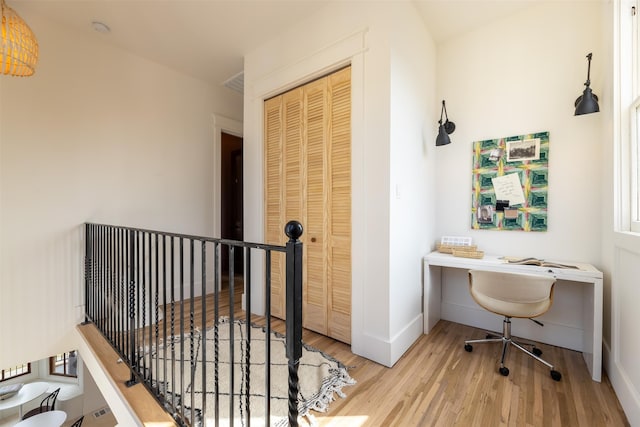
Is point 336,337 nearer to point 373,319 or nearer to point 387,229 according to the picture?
point 373,319

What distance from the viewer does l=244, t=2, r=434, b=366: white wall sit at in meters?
2.00

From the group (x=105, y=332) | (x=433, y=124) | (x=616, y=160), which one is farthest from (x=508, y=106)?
(x=105, y=332)

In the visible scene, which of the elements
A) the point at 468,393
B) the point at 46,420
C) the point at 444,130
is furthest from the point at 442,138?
the point at 46,420

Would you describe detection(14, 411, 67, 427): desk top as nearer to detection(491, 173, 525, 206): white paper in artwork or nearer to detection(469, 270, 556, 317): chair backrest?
detection(469, 270, 556, 317): chair backrest

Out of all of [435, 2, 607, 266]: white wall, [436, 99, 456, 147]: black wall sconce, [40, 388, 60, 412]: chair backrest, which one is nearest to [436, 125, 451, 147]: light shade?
[436, 99, 456, 147]: black wall sconce

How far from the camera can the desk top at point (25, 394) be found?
3.98 meters

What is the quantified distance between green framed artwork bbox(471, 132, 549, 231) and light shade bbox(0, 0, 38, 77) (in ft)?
11.7

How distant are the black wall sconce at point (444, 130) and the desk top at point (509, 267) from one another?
3.59 ft

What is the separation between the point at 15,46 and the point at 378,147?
2403 mm

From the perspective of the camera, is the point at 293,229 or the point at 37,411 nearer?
the point at 293,229

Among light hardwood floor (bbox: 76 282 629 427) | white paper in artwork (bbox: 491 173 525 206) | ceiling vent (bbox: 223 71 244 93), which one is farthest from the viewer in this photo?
ceiling vent (bbox: 223 71 244 93)

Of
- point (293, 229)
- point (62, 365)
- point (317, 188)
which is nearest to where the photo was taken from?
point (293, 229)

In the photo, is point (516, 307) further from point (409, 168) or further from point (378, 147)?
point (378, 147)

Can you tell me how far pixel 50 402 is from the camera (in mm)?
4074
